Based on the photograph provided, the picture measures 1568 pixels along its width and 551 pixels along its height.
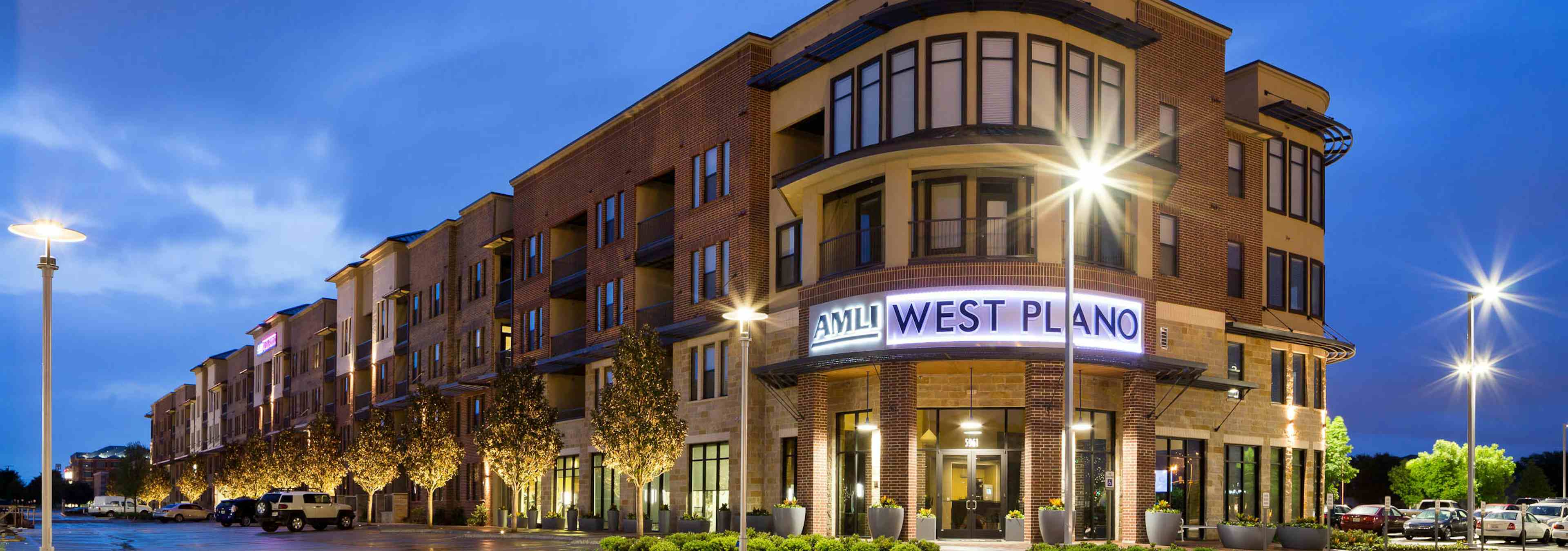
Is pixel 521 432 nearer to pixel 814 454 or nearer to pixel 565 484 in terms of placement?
pixel 565 484

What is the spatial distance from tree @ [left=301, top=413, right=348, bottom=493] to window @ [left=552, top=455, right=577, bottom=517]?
26641 mm

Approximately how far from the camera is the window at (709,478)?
146 feet

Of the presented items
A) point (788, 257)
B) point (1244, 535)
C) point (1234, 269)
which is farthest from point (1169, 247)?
point (788, 257)


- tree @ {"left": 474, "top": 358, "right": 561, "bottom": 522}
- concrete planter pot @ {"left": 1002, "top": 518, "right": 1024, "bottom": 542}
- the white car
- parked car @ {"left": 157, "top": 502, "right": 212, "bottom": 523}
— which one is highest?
tree @ {"left": 474, "top": 358, "right": 561, "bottom": 522}

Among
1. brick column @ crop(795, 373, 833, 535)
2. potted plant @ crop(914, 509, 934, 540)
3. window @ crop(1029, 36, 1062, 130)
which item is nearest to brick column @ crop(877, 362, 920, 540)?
potted plant @ crop(914, 509, 934, 540)

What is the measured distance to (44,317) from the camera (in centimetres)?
2217

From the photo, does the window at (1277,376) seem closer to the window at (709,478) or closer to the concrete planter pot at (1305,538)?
the concrete planter pot at (1305,538)

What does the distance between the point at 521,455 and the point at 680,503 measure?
7200mm

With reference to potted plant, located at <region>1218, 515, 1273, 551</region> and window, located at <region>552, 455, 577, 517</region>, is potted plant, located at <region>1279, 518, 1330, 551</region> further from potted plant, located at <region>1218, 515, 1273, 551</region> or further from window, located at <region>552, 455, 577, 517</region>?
window, located at <region>552, 455, 577, 517</region>

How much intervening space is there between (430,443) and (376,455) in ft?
28.7

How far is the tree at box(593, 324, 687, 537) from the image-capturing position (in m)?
40.9

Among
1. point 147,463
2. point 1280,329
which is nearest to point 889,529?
point 1280,329

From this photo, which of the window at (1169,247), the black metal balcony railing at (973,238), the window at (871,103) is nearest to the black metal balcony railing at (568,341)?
the window at (871,103)

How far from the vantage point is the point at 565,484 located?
57188 mm
